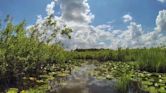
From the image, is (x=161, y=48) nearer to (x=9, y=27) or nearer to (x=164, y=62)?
(x=164, y=62)

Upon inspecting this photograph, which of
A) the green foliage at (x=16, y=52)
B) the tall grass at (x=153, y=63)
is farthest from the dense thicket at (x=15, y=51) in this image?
the tall grass at (x=153, y=63)

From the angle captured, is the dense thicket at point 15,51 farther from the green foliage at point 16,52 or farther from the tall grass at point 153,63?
the tall grass at point 153,63

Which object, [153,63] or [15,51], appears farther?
[153,63]

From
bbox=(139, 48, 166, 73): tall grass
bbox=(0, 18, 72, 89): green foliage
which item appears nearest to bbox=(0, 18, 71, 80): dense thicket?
bbox=(0, 18, 72, 89): green foliage

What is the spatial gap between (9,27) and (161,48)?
1308 centimetres

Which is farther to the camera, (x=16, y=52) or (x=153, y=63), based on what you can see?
(x=153, y=63)

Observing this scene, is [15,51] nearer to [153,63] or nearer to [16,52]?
[16,52]

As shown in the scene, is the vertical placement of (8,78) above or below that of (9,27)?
below

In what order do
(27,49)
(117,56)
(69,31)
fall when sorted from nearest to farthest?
(27,49) < (69,31) < (117,56)

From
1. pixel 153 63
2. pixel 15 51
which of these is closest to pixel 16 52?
pixel 15 51

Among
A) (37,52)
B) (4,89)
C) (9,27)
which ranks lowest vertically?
(4,89)

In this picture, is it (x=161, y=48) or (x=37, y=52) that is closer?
(x=37, y=52)

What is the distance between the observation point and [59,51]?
20.6 metres

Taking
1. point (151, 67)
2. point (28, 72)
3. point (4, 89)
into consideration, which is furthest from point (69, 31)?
point (4, 89)
